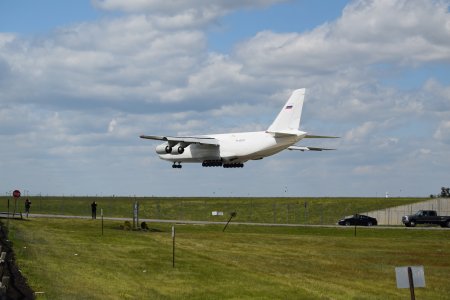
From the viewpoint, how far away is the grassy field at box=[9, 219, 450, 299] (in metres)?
26.6

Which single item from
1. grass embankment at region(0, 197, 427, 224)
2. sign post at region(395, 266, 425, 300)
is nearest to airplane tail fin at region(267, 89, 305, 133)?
grass embankment at region(0, 197, 427, 224)

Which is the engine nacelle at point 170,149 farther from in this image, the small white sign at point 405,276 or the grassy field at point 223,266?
the small white sign at point 405,276

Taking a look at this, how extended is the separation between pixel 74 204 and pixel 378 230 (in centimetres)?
5958

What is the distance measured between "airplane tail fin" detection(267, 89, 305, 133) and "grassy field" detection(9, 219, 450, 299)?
15734 mm

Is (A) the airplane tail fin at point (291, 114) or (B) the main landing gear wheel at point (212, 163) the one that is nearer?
(A) the airplane tail fin at point (291, 114)

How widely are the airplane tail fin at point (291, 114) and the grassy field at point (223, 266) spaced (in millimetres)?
15734

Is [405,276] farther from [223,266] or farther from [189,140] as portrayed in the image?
[189,140]

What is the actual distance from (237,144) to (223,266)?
128 ft

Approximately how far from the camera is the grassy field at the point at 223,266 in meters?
26.6

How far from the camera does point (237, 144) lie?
72750 mm

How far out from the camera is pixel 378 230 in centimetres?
6738

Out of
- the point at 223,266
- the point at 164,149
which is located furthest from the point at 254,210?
the point at 223,266

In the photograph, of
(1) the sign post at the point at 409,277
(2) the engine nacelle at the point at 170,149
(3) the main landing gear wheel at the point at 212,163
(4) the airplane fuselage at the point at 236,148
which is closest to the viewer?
(1) the sign post at the point at 409,277

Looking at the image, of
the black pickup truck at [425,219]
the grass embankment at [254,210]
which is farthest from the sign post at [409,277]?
the grass embankment at [254,210]
